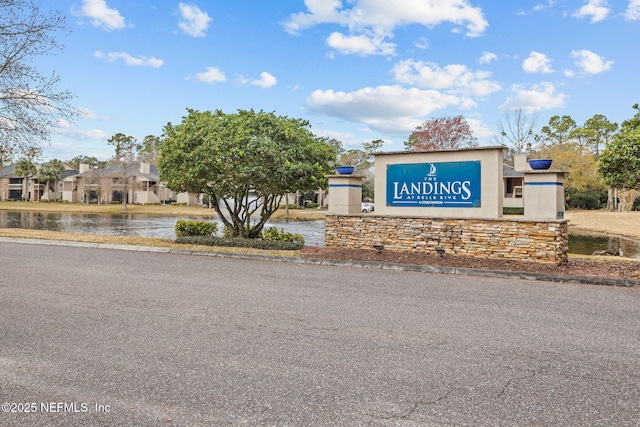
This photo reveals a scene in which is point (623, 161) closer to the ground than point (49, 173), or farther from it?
closer to the ground

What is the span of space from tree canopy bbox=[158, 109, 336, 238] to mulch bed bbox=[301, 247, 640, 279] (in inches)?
116

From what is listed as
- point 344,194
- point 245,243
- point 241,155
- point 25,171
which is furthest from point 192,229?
point 25,171

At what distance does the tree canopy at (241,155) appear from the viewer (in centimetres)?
1356

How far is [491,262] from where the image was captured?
10.3 meters

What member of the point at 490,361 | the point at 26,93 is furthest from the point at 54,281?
the point at 26,93

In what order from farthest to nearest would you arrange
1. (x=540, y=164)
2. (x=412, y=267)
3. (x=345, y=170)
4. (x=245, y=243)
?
(x=245, y=243) < (x=345, y=170) < (x=540, y=164) < (x=412, y=267)

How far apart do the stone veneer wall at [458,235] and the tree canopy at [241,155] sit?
80.7 inches

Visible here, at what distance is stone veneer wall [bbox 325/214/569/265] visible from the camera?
10.4 meters

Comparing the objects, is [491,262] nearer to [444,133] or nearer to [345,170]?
[345,170]

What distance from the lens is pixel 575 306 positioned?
22.0 ft

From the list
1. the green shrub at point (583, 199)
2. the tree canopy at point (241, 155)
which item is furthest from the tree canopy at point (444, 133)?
the tree canopy at point (241, 155)

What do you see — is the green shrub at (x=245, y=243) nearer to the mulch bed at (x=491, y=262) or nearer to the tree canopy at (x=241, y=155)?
the mulch bed at (x=491, y=262)

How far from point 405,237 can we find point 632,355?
305 inches

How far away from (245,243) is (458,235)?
6590 millimetres
